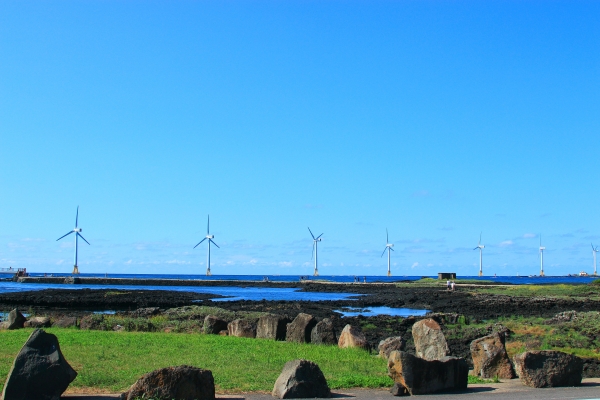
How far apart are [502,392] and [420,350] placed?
4986 millimetres

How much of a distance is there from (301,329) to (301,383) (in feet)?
36.9

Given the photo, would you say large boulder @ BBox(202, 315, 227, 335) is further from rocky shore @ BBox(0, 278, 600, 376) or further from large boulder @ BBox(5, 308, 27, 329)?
large boulder @ BBox(5, 308, 27, 329)

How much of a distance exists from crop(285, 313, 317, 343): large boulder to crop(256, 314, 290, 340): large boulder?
422 mm

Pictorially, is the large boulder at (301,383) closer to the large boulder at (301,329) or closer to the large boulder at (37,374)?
the large boulder at (37,374)

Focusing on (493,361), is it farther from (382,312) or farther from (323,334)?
(382,312)

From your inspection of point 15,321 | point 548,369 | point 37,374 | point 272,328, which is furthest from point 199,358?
point 15,321

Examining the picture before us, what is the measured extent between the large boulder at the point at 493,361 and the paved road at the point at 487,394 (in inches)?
64.1

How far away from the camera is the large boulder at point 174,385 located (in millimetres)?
13055

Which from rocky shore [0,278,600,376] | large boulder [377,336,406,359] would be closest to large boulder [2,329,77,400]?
large boulder [377,336,406,359]

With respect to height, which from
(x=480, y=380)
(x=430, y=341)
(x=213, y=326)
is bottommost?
(x=480, y=380)

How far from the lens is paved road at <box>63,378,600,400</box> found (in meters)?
14.2

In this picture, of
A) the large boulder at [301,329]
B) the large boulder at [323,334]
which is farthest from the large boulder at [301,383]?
the large boulder at [301,329]

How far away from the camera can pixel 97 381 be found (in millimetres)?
15383

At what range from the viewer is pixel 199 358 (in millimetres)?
19375
